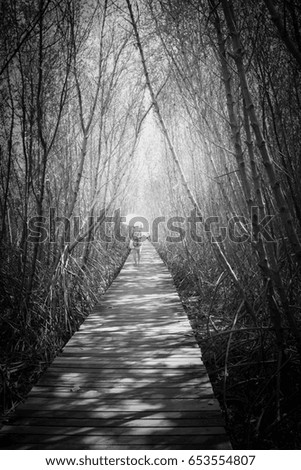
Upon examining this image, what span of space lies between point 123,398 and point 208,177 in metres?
2.79

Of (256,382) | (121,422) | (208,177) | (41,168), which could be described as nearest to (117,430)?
(121,422)

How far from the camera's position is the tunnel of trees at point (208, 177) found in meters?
1.75

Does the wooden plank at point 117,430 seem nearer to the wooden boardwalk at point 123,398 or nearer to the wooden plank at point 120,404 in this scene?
the wooden boardwalk at point 123,398

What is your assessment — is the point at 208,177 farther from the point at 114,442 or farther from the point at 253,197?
the point at 114,442

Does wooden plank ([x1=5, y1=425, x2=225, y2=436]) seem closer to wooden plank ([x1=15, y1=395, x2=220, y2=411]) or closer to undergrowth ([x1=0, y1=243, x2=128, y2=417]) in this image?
wooden plank ([x1=15, y1=395, x2=220, y2=411])

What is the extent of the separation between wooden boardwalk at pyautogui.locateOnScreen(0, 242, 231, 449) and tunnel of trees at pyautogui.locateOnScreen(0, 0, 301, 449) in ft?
0.88

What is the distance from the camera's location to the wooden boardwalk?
1301mm

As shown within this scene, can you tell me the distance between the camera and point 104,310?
11.6 ft

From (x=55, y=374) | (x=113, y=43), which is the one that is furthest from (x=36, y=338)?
(x=113, y=43)

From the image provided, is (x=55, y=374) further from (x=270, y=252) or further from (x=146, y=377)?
(x=270, y=252)

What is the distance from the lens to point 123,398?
164 cm

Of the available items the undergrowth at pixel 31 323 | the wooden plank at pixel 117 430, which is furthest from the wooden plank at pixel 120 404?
the undergrowth at pixel 31 323

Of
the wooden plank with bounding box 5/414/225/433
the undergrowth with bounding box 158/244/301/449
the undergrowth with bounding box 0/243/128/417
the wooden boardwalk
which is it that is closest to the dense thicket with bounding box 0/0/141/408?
the undergrowth with bounding box 0/243/128/417

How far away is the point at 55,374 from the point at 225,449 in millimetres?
1300
